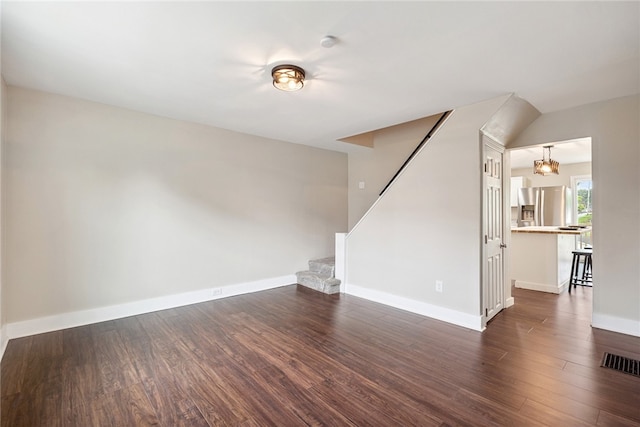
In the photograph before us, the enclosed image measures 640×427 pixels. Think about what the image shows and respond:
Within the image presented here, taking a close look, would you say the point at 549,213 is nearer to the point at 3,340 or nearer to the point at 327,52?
the point at 327,52

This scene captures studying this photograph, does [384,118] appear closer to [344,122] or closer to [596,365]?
[344,122]

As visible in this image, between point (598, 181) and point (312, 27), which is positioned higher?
point (312, 27)

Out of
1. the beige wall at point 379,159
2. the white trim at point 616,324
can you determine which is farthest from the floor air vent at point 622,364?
the beige wall at point 379,159

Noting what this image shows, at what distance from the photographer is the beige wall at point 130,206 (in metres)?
2.98

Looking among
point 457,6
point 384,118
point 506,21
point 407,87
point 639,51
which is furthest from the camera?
point 384,118

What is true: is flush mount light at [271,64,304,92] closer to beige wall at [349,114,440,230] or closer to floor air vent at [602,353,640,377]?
beige wall at [349,114,440,230]

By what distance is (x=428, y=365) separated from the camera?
2.44 m

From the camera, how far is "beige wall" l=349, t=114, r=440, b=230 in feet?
16.3

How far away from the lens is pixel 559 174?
754 cm

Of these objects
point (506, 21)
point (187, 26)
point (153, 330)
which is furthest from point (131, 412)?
point (506, 21)

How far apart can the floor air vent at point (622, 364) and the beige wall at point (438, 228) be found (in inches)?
39.6

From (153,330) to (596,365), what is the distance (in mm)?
4177

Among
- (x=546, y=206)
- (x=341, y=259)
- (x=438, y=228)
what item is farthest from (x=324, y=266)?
(x=546, y=206)

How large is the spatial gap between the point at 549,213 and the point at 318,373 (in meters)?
7.60
